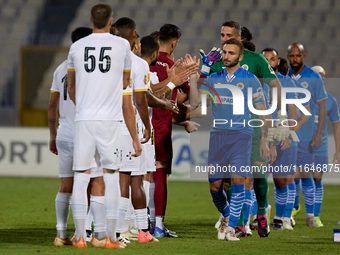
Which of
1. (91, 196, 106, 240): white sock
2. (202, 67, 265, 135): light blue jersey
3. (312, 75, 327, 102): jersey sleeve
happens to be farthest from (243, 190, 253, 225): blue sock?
(91, 196, 106, 240): white sock

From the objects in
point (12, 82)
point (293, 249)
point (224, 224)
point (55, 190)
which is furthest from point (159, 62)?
point (12, 82)

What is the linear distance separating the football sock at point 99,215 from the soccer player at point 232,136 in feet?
5.14

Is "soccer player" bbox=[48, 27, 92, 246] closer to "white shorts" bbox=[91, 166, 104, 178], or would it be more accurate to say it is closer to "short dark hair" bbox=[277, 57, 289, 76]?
"white shorts" bbox=[91, 166, 104, 178]

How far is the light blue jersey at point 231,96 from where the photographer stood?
6.09 metres

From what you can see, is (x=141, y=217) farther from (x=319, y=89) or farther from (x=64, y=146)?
(x=319, y=89)

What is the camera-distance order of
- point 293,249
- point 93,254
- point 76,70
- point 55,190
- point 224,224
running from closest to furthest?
1. point 93,254
2. point 76,70
3. point 293,249
4. point 224,224
5. point 55,190

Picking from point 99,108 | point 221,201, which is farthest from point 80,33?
point 221,201

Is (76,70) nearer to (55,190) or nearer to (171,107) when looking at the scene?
(171,107)

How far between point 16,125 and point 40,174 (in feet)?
4.92

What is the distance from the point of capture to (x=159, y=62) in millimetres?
6574

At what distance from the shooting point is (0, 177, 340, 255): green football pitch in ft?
16.5

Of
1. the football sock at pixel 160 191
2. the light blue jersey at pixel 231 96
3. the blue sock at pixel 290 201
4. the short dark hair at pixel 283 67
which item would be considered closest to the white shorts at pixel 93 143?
the football sock at pixel 160 191

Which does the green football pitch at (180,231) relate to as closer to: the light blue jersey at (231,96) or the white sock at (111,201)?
the white sock at (111,201)

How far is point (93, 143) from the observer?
4.70 metres
